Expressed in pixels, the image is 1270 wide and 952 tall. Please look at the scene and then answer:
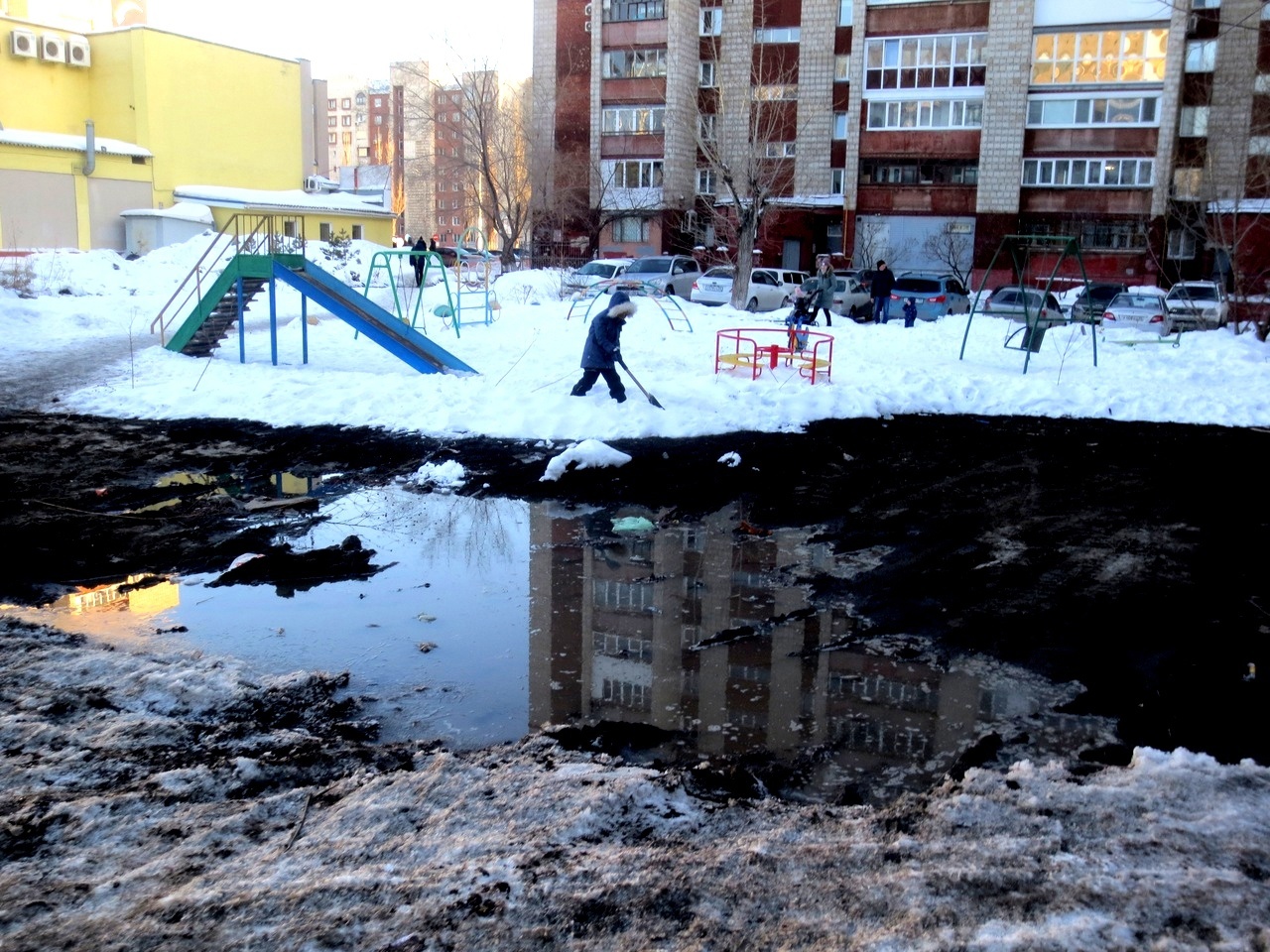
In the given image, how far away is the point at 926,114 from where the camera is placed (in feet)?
140

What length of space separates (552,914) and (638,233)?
47140 millimetres

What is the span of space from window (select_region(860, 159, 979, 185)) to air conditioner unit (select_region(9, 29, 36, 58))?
107 feet

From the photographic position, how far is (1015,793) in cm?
432

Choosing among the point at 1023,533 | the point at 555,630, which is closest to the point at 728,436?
the point at 1023,533

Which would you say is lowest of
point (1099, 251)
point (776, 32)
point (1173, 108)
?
point (1099, 251)

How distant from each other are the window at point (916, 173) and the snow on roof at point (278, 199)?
2121cm

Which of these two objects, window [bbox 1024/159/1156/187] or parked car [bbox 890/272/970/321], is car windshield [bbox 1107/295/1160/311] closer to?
parked car [bbox 890/272/970/321]

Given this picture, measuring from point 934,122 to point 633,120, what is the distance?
13268 mm

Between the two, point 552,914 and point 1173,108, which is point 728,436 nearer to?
point 552,914

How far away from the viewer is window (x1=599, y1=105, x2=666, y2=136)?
48000 millimetres

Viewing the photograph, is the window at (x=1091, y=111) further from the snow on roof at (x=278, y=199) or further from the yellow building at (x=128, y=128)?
the yellow building at (x=128, y=128)

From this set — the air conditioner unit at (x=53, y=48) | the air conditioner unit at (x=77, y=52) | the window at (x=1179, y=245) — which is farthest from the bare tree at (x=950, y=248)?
the air conditioner unit at (x=53, y=48)

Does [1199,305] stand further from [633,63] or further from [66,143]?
[66,143]

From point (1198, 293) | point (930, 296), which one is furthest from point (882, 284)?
point (1198, 293)
